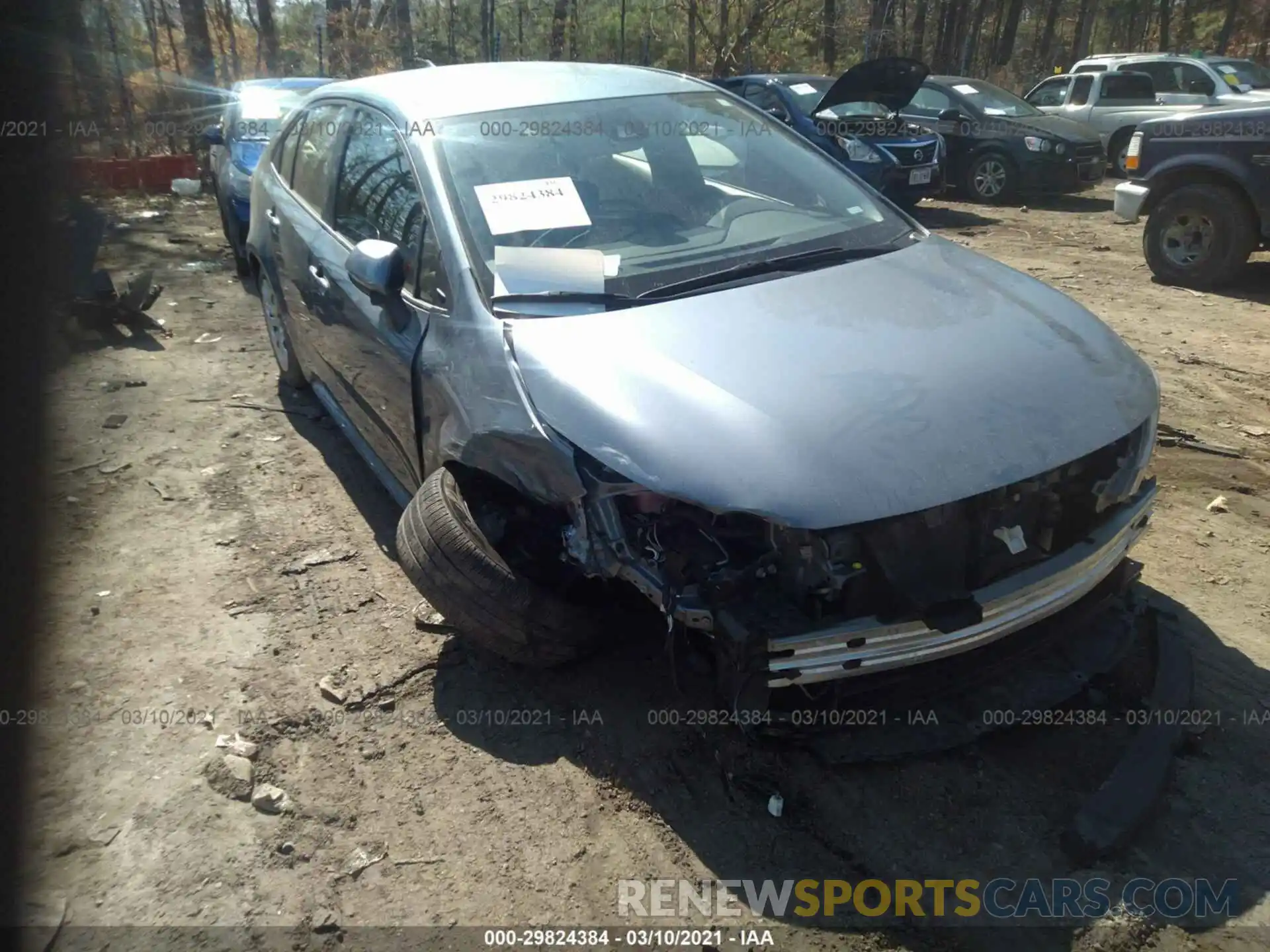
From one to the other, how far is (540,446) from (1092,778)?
5.91 ft

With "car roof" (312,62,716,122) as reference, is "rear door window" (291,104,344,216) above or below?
below

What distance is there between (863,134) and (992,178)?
85.9 inches

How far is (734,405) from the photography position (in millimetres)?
2428

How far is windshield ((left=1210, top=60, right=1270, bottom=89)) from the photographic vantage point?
46.0 feet

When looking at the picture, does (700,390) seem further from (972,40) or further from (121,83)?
(972,40)

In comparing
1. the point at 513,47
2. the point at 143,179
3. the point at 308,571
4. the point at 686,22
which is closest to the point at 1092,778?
the point at 308,571

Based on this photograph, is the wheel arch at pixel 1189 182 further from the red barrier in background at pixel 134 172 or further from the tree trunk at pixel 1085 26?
the tree trunk at pixel 1085 26

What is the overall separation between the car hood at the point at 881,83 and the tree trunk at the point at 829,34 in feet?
54.5

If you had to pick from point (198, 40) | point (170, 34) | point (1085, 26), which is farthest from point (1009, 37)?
point (170, 34)

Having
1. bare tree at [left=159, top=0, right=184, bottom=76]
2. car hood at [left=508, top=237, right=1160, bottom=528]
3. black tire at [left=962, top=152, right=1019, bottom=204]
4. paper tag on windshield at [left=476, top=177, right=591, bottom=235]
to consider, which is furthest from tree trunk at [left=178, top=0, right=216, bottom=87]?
car hood at [left=508, top=237, right=1160, bottom=528]

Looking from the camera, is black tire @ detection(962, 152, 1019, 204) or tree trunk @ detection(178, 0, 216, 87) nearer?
black tire @ detection(962, 152, 1019, 204)

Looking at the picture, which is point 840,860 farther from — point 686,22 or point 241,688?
point 686,22

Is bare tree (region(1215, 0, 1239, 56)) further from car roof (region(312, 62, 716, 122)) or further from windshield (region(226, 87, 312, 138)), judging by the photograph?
car roof (region(312, 62, 716, 122))

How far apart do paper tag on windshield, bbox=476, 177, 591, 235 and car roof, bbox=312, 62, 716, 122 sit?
45 cm
